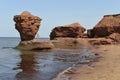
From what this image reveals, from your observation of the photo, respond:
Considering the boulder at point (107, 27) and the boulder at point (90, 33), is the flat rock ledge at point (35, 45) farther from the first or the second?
the boulder at point (90, 33)

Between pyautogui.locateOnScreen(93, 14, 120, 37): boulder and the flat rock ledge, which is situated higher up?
pyautogui.locateOnScreen(93, 14, 120, 37): boulder

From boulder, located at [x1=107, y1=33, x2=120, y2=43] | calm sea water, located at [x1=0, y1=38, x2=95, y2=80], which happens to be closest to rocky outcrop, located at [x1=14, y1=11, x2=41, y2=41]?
calm sea water, located at [x1=0, y1=38, x2=95, y2=80]

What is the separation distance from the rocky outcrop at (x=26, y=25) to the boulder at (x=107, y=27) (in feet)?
81.1

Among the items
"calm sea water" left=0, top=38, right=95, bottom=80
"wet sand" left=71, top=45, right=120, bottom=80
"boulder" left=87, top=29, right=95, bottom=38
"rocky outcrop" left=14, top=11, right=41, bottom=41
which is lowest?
"calm sea water" left=0, top=38, right=95, bottom=80

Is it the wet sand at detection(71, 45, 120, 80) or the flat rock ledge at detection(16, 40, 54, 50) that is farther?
the flat rock ledge at detection(16, 40, 54, 50)

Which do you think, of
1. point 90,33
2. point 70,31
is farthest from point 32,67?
point 90,33

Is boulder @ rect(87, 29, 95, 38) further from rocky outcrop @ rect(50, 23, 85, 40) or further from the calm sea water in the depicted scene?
the calm sea water

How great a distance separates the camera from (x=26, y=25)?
150ft

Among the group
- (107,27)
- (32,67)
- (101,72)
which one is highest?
(107,27)

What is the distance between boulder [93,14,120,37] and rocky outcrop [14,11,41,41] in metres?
24.7

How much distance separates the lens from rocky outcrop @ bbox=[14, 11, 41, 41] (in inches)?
1785

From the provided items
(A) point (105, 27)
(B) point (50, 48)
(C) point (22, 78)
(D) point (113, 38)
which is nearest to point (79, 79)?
(C) point (22, 78)

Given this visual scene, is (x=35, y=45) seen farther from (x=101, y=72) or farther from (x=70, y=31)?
(x=101, y=72)

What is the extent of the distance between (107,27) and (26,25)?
26.7 m
